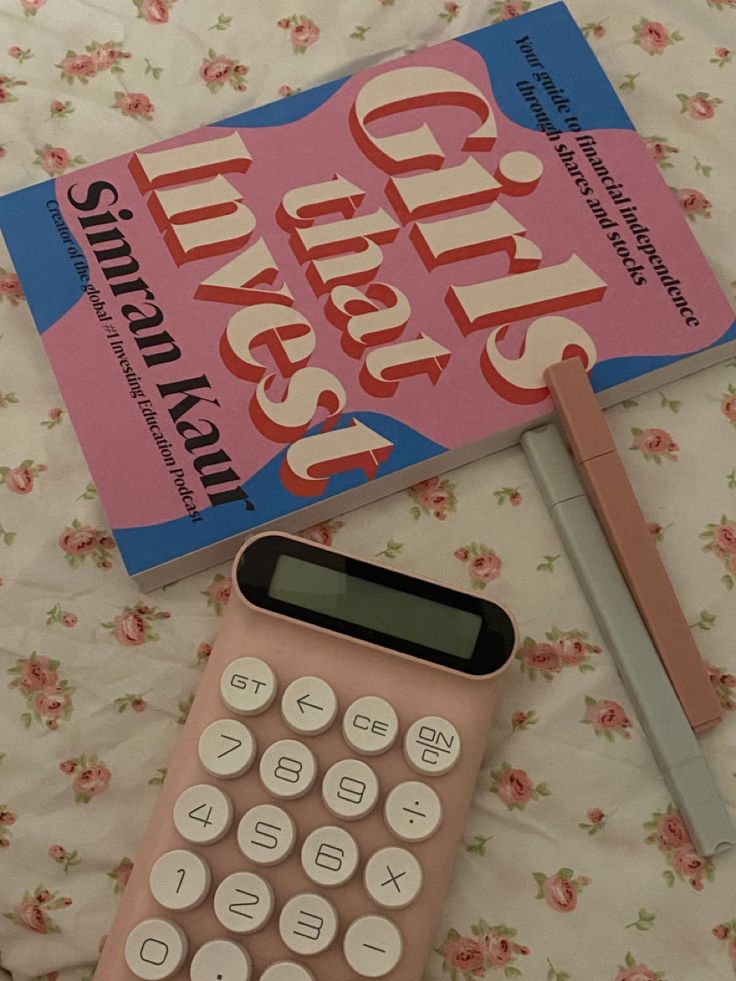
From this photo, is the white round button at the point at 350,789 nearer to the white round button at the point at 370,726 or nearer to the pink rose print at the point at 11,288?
the white round button at the point at 370,726

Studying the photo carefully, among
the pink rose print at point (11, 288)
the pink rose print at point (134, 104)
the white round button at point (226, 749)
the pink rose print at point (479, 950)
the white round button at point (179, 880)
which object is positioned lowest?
the pink rose print at point (479, 950)

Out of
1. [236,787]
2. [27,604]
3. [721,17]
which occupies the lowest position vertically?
[236,787]

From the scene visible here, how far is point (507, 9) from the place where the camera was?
1.77 ft

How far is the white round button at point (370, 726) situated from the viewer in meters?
0.37

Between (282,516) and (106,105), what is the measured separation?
0.26 metres

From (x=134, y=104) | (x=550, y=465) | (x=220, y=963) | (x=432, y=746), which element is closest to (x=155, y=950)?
(x=220, y=963)

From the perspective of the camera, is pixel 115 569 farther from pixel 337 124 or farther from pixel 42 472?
pixel 337 124

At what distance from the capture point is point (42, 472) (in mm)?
449

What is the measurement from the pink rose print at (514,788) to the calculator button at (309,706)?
84mm

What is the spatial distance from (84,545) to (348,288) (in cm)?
17

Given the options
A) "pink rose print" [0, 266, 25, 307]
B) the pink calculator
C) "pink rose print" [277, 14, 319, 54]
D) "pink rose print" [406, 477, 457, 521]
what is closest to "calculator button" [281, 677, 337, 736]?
the pink calculator

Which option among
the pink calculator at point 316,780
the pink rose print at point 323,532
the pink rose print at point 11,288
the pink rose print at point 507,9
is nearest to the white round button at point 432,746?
the pink calculator at point 316,780

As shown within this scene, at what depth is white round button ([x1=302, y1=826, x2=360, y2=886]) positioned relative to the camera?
358 mm

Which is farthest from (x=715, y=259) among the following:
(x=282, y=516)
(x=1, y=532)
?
(x=1, y=532)
